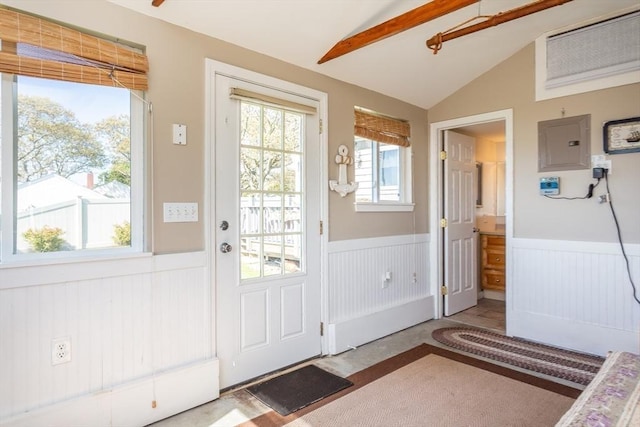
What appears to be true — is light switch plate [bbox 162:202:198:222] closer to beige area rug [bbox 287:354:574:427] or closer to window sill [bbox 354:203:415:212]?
beige area rug [bbox 287:354:574:427]

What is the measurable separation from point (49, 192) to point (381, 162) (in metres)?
2.80

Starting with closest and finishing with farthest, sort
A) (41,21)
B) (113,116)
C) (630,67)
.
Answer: (41,21) < (113,116) < (630,67)

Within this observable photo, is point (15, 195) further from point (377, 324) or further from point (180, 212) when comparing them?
point (377, 324)

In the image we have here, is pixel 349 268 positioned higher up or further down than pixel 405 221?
further down

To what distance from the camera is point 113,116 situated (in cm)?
210

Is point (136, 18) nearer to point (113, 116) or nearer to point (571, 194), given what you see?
point (113, 116)

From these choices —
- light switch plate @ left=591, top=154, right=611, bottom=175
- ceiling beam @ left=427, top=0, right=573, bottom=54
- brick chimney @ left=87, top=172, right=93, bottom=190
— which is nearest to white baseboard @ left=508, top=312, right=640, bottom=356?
light switch plate @ left=591, top=154, right=611, bottom=175

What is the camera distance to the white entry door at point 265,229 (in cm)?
251

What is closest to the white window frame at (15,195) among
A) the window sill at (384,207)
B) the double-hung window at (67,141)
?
the double-hung window at (67,141)

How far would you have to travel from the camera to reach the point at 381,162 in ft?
12.5

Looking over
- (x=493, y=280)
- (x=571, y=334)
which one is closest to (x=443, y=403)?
(x=571, y=334)

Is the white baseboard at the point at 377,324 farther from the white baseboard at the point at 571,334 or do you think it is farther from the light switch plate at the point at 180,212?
the light switch plate at the point at 180,212

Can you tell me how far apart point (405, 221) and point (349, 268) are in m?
0.97

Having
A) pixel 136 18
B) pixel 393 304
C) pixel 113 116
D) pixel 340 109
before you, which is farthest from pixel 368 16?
pixel 393 304
